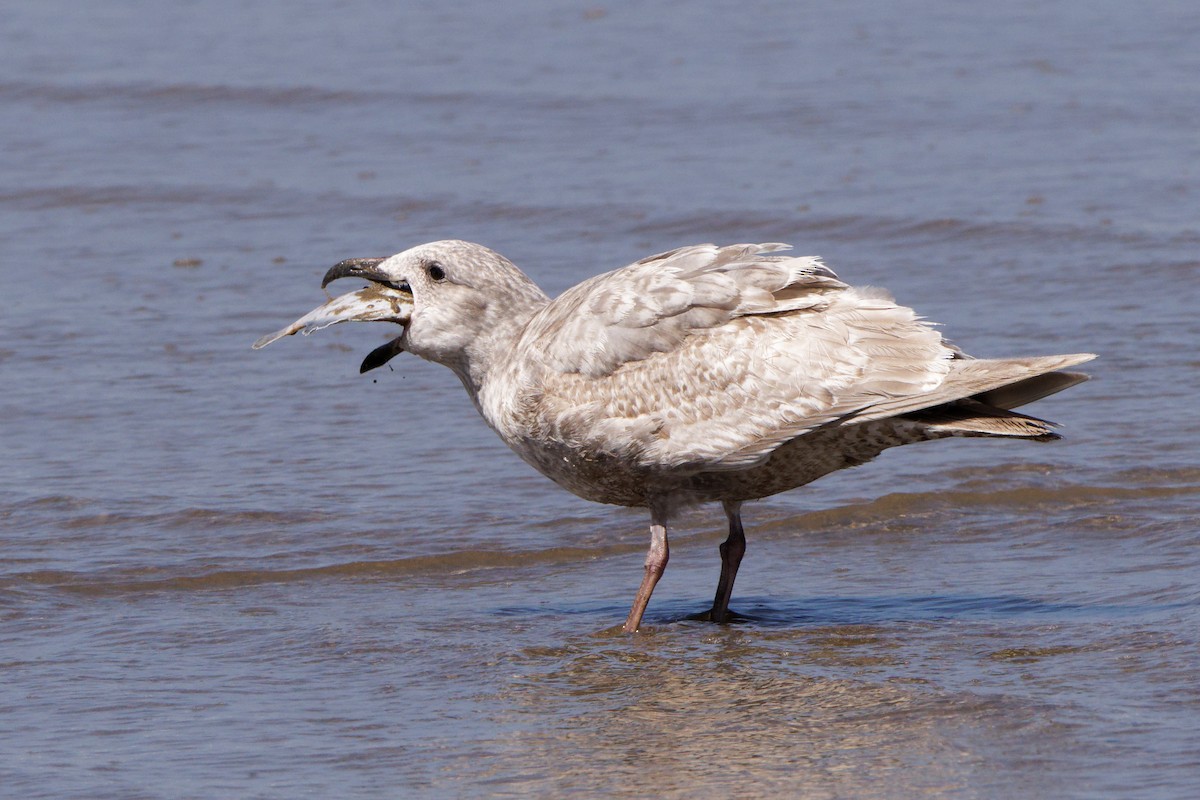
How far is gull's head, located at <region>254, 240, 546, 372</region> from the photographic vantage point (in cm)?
680

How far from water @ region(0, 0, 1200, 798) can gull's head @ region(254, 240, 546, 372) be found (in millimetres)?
1065

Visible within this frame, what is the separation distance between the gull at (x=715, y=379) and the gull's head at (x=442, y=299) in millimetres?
12

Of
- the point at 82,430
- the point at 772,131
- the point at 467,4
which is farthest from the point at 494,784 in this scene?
the point at 467,4

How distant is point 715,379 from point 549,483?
98.2 inches

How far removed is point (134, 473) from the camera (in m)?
8.70

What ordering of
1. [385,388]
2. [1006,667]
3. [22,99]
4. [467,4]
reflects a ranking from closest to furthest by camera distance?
[1006,667], [385,388], [22,99], [467,4]

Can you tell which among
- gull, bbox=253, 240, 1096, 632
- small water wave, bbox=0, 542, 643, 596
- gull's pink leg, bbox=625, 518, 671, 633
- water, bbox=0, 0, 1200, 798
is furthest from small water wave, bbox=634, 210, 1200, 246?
gull's pink leg, bbox=625, 518, 671, 633

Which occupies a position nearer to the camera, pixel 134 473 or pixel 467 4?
pixel 134 473

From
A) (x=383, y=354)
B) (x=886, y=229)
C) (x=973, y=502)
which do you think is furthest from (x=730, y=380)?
(x=886, y=229)

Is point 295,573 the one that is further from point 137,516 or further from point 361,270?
point 361,270

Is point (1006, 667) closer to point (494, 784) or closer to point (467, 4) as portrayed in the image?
point (494, 784)

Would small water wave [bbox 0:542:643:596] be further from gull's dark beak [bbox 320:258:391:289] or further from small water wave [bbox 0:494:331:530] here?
gull's dark beak [bbox 320:258:391:289]

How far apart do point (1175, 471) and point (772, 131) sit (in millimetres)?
8032

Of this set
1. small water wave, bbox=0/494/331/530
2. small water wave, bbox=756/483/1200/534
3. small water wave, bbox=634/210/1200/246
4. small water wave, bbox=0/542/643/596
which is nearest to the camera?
small water wave, bbox=0/542/643/596
